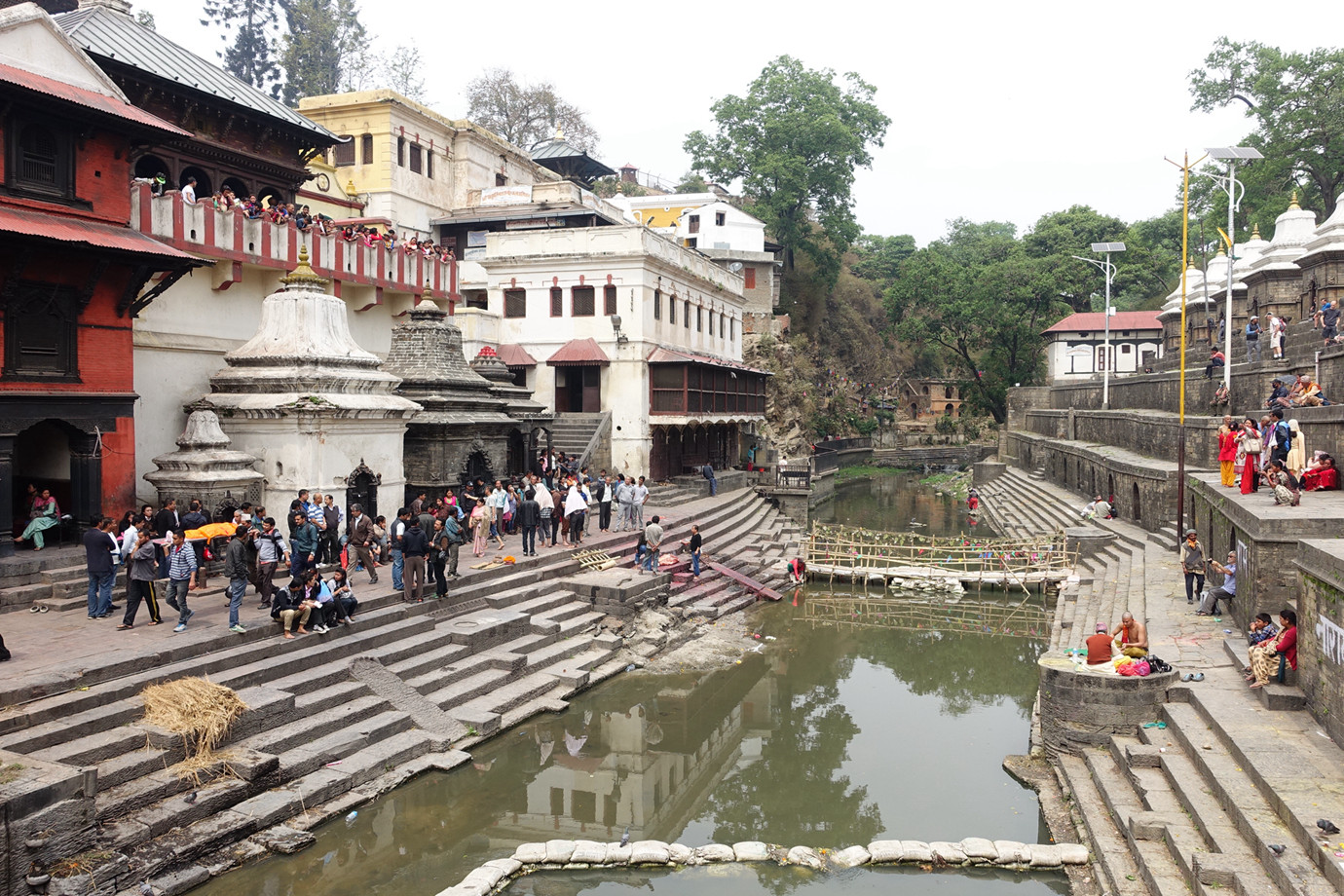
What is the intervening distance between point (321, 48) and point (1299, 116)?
4628cm

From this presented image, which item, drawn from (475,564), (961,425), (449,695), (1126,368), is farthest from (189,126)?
(961,425)

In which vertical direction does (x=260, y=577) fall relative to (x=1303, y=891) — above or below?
above

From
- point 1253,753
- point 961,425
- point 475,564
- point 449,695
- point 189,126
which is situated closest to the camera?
point 1253,753

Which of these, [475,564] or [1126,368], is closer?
[475,564]

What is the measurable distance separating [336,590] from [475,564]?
4585mm

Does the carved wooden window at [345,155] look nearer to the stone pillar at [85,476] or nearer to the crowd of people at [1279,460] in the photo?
the stone pillar at [85,476]

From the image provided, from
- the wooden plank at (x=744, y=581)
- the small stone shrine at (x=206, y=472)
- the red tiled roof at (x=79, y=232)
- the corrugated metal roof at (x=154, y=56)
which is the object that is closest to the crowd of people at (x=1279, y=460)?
the wooden plank at (x=744, y=581)

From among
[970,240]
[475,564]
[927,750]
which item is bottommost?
[927,750]

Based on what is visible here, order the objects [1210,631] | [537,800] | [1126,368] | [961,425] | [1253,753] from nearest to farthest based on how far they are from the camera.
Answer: [1253,753]
[537,800]
[1210,631]
[1126,368]
[961,425]

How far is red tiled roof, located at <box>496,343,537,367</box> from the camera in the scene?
102 feet

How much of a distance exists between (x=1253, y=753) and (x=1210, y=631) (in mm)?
5786

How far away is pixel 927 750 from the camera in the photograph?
13.3 m

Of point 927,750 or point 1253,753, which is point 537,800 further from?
point 1253,753

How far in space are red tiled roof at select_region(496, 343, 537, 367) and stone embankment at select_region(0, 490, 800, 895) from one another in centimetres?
1435
